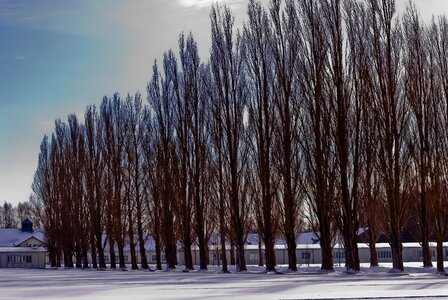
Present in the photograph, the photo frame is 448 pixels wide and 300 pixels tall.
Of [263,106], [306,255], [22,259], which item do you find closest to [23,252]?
[22,259]

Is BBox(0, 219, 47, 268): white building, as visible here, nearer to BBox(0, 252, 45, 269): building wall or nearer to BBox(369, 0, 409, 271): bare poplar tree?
BBox(0, 252, 45, 269): building wall

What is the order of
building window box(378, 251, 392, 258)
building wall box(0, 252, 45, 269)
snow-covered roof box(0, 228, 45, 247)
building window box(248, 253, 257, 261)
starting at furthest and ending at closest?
snow-covered roof box(0, 228, 45, 247) < building wall box(0, 252, 45, 269) < building window box(248, 253, 257, 261) < building window box(378, 251, 392, 258)

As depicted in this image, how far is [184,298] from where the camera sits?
15148mm

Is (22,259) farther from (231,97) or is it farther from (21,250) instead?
(231,97)

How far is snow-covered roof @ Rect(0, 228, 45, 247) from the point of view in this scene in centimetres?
8844

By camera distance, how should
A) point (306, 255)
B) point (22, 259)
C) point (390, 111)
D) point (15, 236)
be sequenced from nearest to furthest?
1. point (390, 111)
2. point (306, 255)
3. point (22, 259)
4. point (15, 236)

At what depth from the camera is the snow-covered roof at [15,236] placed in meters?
88.4

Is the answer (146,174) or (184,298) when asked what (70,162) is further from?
(184,298)

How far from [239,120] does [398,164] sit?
373 inches

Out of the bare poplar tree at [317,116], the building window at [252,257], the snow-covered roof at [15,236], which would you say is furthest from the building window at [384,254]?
the bare poplar tree at [317,116]

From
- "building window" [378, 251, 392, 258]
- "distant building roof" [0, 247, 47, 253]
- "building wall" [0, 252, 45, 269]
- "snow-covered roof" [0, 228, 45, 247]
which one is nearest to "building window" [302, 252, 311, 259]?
"building window" [378, 251, 392, 258]

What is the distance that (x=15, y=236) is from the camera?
9062cm

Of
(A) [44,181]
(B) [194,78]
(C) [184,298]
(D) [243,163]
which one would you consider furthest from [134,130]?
(C) [184,298]

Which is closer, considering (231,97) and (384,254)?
(231,97)
